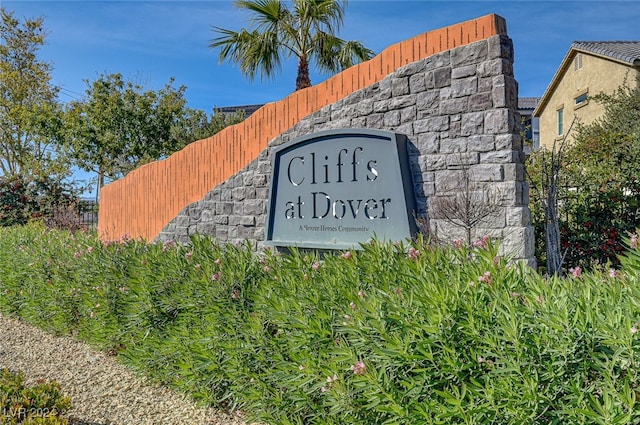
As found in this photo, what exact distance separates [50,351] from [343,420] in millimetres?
4469

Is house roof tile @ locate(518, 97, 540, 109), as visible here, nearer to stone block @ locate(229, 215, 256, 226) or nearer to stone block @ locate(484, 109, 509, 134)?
stone block @ locate(229, 215, 256, 226)

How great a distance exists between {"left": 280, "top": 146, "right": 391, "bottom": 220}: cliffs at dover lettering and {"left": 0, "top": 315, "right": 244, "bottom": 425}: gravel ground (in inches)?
92.6

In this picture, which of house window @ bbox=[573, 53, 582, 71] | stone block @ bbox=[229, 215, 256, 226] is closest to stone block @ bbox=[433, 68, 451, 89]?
stone block @ bbox=[229, 215, 256, 226]

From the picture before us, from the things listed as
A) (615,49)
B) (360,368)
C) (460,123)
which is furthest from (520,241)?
(615,49)

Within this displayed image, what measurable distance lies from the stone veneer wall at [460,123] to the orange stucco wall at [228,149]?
0.41ft

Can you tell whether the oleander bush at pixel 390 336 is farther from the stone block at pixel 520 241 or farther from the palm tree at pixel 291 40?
the palm tree at pixel 291 40

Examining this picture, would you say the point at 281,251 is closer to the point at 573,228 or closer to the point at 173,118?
the point at 573,228

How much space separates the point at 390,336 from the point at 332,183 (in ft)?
10.7

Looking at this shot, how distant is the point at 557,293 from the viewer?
2297mm

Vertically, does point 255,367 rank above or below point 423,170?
below

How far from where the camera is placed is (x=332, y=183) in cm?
553

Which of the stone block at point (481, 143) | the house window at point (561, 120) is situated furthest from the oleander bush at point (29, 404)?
the house window at point (561, 120)

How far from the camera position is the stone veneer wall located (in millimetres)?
4316

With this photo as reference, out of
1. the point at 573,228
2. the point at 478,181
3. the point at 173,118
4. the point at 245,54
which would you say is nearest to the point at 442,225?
the point at 478,181
